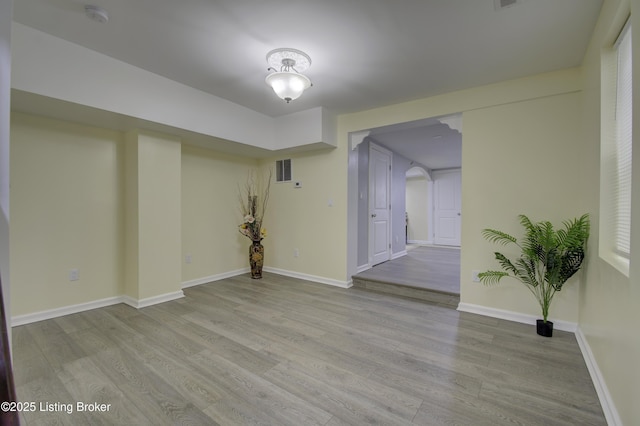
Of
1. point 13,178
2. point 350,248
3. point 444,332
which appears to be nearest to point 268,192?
point 350,248

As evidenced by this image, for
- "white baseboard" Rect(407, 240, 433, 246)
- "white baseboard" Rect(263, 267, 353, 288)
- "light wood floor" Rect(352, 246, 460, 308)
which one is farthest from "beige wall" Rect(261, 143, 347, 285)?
"white baseboard" Rect(407, 240, 433, 246)

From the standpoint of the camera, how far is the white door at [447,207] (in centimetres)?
789

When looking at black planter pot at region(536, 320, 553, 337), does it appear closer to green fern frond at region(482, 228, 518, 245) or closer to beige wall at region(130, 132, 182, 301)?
green fern frond at region(482, 228, 518, 245)

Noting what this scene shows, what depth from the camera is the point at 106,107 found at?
2.54 metres

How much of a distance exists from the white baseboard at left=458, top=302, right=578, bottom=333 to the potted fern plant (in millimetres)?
148

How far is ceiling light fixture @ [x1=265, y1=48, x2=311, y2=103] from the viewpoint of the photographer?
2.30m

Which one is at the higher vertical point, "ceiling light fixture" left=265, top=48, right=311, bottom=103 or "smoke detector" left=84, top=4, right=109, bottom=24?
"smoke detector" left=84, top=4, right=109, bottom=24

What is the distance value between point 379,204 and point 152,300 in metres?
3.88

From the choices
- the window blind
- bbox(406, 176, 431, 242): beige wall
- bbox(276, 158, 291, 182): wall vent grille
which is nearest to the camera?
the window blind

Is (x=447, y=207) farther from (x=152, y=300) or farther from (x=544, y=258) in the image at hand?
(x=152, y=300)

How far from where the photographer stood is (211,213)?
14.0 feet

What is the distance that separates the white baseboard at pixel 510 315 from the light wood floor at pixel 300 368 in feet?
0.35

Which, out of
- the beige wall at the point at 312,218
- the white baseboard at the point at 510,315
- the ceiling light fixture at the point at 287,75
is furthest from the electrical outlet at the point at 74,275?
the white baseboard at the point at 510,315

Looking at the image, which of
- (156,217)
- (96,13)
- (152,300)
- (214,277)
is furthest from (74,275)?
(96,13)
